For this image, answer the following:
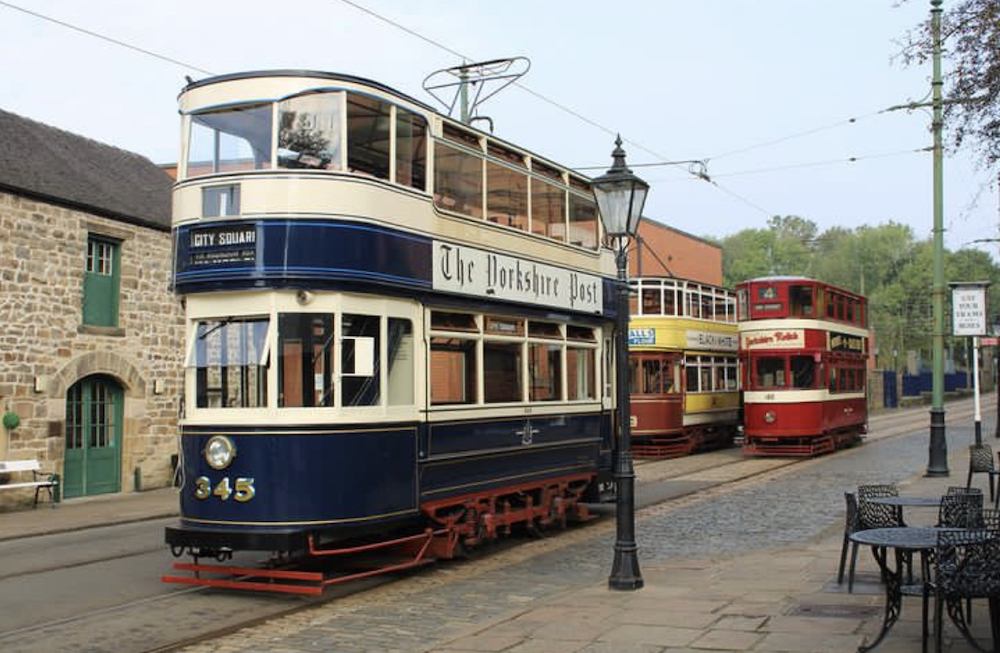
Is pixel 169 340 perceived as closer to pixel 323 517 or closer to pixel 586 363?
pixel 586 363

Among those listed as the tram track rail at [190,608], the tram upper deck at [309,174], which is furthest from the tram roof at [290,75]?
the tram track rail at [190,608]

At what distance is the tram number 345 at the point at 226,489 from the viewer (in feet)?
32.2

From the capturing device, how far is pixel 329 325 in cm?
1016

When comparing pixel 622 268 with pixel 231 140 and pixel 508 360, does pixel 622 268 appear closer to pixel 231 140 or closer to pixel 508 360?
pixel 508 360

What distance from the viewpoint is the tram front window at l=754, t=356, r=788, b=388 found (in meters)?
27.0

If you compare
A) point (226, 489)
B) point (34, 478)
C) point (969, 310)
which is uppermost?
point (969, 310)

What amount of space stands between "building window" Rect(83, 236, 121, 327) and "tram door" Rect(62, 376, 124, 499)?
116 centimetres

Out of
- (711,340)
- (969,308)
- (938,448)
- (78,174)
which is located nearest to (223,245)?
(78,174)

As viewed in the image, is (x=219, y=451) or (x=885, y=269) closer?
(x=219, y=451)

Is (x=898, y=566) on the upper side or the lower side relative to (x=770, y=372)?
lower

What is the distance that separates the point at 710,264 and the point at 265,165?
49.8m

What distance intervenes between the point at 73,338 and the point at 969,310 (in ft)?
57.0

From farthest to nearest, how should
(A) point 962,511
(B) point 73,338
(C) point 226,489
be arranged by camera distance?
(B) point 73,338, (C) point 226,489, (A) point 962,511

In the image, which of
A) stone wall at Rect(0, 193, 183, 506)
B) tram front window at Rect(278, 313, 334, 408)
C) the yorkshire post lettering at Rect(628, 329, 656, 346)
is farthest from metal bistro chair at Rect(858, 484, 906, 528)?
the yorkshire post lettering at Rect(628, 329, 656, 346)
